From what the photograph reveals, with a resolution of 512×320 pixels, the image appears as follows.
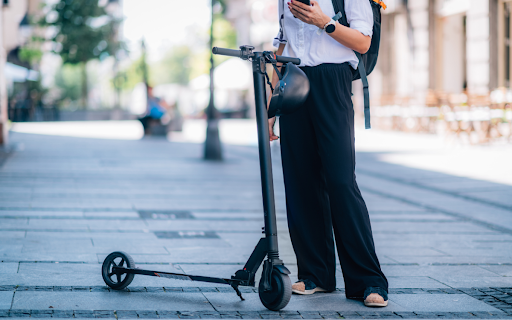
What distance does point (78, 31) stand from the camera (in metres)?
38.5

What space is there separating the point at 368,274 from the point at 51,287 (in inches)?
63.6

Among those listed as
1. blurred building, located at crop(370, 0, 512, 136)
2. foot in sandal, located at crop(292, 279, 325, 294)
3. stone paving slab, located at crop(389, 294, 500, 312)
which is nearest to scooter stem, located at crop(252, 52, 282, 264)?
foot in sandal, located at crop(292, 279, 325, 294)

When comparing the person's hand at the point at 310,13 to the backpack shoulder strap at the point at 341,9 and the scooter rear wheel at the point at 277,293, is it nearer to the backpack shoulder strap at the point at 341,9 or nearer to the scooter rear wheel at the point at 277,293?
the backpack shoulder strap at the point at 341,9

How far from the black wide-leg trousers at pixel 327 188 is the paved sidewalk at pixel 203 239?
0.18 metres

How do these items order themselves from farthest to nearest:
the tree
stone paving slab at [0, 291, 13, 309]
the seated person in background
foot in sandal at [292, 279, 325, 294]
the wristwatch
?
1. the tree
2. the seated person in background
3. foot in sandal at [292, 279, 325, 294]
4. the wristwatch
5. stone paving slab at [0, 291, 13, 309]

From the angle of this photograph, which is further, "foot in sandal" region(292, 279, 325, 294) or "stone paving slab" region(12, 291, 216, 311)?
"foot in sandal" region(292, 279, 325, 294)

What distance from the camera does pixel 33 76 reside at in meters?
35.2

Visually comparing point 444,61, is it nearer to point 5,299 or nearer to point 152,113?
point 152,113

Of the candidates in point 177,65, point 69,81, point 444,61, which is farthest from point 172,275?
point 177,65

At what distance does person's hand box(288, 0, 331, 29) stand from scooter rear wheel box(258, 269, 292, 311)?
1.17 metres

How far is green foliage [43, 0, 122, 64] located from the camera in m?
38.7

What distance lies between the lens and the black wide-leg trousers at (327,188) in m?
3.39

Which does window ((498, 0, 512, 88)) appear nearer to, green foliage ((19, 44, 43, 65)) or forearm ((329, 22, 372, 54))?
forearm ((329, 22, 372, 54))

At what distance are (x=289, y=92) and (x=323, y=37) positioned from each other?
1.63ft
